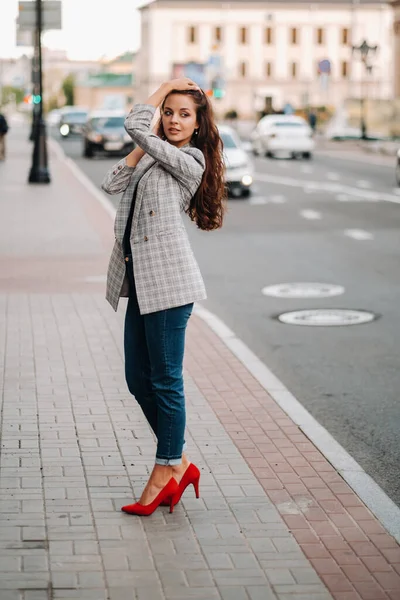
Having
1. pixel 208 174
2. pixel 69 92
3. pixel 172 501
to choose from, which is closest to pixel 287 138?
pixel 208 174

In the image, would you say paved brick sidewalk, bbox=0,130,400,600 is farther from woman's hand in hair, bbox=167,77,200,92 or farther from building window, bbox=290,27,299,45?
building window, bbox=290,27,299,45

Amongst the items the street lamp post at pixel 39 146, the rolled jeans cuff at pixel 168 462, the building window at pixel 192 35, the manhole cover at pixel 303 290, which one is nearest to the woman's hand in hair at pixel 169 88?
the rolled jeans cuff at pixel 168 462

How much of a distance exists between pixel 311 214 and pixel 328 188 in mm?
7326

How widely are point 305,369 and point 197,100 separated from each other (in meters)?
4.05

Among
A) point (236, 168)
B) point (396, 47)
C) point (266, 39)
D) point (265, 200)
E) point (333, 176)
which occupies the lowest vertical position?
point (265, 200)

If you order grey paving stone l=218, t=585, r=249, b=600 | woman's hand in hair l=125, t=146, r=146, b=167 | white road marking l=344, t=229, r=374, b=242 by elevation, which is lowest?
grey paving stone l=218, t=585, r=249, b=600

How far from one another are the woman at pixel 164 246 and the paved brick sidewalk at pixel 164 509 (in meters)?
0.33

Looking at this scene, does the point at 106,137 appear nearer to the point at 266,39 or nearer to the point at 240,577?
the point at 240,577

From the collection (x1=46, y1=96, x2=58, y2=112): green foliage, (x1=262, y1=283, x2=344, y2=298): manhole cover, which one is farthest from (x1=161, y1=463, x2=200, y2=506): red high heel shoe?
(x1=46, y1=96, x2=58, y2=112): green foliage

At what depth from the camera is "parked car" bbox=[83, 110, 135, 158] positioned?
1716 inches

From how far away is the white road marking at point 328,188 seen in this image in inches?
1051

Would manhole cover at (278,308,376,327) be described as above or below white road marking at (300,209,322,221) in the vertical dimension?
below

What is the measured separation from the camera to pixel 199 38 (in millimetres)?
141000

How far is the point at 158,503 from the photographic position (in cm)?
546
